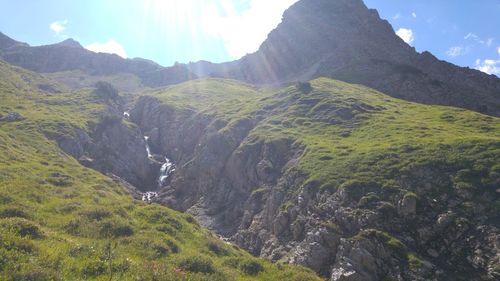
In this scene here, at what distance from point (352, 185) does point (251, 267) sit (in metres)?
24.8

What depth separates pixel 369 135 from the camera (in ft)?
232

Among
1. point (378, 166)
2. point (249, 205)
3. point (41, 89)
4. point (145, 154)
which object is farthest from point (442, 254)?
point (41, 89)

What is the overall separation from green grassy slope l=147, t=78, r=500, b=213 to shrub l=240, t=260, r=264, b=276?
78.7ft

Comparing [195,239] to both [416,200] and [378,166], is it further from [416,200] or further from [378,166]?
[378,166]

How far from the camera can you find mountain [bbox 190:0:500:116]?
397 feet

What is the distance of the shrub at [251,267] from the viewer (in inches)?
1094

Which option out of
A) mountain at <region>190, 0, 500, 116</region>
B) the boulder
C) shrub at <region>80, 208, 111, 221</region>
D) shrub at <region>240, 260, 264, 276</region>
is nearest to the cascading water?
the boulder

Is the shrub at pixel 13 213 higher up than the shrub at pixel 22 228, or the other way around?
the shrub at pixel 22 228

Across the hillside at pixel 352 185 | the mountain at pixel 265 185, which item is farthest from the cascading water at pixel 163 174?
the hillside at pixel 352 185

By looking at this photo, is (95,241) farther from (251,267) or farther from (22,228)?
(251,267)

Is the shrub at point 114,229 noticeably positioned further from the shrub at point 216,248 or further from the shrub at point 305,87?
the shrub at point 305,87

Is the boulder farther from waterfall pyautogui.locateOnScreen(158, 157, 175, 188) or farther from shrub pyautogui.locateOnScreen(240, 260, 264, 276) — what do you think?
shrub pyautogui.locateOnScreen(240, 260, 264, 276)

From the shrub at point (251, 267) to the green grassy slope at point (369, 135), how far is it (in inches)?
944

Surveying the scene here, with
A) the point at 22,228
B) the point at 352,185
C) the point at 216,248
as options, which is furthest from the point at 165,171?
the point at 22,228
